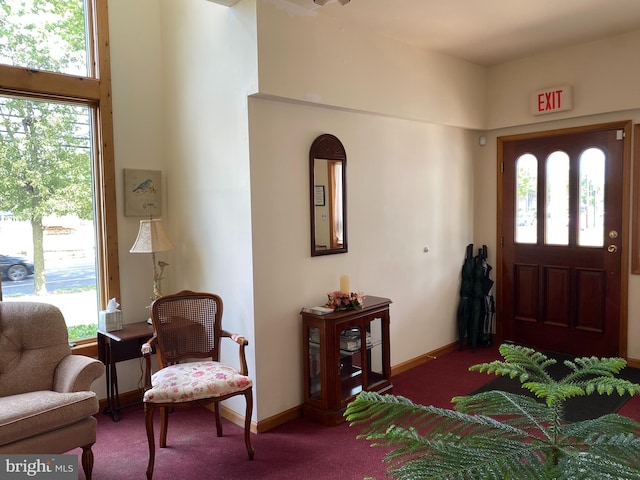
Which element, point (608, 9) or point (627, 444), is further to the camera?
point (608, 9)

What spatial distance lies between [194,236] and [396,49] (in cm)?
230

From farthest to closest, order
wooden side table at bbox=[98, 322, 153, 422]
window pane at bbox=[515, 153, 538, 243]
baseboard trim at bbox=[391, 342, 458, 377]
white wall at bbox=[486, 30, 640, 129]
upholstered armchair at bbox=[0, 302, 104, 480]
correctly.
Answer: window pane at bbox=[515, 153, 538, 243] < baseboard trim at bbox=[391, 342, 458, 377] < white wall at bbox=[486, 30, 640, 129] < wooden side table at bbox=[98, 322, 153, 422] < upholstered armchair at bbox=[0, 302, 104, 480]

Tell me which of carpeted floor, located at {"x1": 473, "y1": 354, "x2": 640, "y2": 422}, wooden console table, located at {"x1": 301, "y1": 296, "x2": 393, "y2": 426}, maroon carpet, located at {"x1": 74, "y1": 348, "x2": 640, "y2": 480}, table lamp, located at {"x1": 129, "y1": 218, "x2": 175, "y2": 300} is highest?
table lamp, located at {"x1": 129, "y1": 218, "x2": 175, "y2": 300}

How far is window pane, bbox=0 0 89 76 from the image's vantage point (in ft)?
10.6

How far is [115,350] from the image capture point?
336cm

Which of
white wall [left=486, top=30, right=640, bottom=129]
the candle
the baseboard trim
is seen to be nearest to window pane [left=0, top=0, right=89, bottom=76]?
the candle

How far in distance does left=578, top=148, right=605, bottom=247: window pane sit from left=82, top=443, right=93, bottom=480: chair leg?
14.2 ft

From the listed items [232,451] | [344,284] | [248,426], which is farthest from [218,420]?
[344,284]

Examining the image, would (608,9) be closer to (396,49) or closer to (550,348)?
(396,49)

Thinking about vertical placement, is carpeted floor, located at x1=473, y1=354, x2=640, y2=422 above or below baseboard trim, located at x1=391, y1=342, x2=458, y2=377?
below

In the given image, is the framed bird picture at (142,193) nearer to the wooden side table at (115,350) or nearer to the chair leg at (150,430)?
the wooden side table at (115,350)

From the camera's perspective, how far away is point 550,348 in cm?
470

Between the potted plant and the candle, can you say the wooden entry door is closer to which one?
the candle

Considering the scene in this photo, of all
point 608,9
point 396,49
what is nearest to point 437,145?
point 396,49
